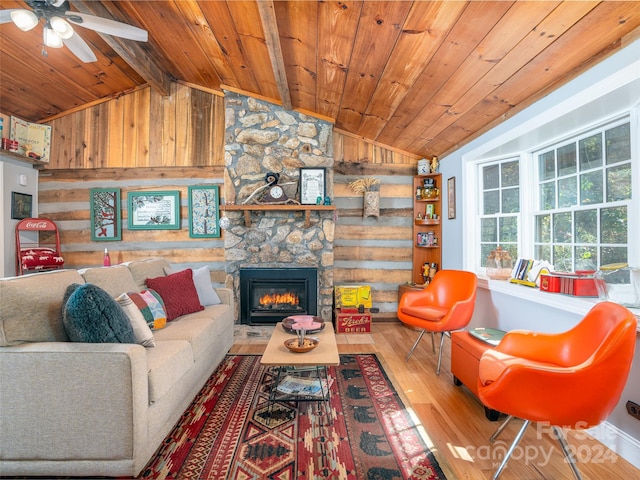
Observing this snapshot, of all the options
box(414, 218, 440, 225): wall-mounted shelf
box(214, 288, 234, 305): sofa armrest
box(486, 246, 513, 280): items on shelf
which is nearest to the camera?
box(486, 246, 513, 280): items on shelf

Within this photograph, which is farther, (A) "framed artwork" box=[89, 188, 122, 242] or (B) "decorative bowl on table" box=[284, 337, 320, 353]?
(A) "framed artwork" box=[89, 188, 122, 242]

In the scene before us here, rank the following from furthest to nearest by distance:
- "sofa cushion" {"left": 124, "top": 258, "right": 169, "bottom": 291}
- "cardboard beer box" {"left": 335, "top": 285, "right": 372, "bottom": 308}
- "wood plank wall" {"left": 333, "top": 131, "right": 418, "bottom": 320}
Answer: "wood plank wall" {"left": 333, "top": 131, "right": 418, "bottom": 320}, "cardboard beer box" {"left": 335, "top": 285, "right": 372, "bottom": 308}, "sofa cushion" {"left": 124, "top": 258, "right": 169, "bottom": 291}

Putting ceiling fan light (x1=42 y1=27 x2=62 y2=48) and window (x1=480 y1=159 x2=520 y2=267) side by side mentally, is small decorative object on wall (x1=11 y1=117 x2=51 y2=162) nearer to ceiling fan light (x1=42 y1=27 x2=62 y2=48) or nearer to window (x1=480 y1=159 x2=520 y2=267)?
ceiling fan light (x1=42 y1=27 x2=62 y2=48)

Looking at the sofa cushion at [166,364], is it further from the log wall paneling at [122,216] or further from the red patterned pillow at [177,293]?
the log wall paneling at [122,216]

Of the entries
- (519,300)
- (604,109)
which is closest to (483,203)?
(519,300)

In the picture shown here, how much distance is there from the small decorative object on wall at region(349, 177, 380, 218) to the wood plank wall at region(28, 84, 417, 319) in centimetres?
11

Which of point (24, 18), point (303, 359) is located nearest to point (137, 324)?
point (303, 359)

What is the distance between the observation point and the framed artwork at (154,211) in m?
4.34

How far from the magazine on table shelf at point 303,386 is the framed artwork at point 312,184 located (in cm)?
219

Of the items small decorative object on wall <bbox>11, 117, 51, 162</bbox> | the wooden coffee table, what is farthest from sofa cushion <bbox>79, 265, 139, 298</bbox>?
small decorative object on wall <bbox>11, 117, 51, 162</bbox>

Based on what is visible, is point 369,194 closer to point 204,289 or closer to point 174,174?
point 204,289

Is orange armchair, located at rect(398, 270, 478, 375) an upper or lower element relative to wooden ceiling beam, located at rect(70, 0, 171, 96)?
lower

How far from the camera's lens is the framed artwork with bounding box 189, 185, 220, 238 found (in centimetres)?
432

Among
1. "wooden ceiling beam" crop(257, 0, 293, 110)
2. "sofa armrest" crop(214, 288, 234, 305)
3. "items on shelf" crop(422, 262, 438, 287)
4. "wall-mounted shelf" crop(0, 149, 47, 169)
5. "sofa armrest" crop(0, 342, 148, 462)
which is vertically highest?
"wooden ceiling beam" crop(257, 0, 293, 110)
